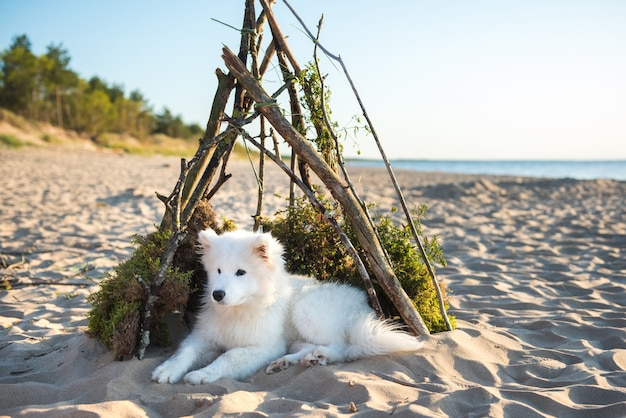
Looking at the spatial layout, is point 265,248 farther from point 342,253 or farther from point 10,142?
point 10,142

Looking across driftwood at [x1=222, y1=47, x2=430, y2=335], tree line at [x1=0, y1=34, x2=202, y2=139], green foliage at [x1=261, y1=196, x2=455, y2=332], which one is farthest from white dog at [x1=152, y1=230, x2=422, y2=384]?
tree line at [x1=0, y1=34, x2=202, y2=139]

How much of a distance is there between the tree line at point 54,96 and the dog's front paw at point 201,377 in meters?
40.2

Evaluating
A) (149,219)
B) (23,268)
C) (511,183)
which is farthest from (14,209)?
(511,183)

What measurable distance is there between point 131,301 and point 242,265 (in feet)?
2.73

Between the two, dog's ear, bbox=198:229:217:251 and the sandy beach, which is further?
dog's ear, bbox=198:229:217:251

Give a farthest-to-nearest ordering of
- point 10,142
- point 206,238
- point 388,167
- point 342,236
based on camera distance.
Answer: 1. point 10,142
2. point 388,167
3. point 342,236
4. point 206,238

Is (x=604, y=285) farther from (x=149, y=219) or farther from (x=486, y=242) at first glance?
(x=149, y=219)

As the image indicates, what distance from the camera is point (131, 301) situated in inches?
137

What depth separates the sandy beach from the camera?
2801mm

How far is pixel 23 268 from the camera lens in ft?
19.9

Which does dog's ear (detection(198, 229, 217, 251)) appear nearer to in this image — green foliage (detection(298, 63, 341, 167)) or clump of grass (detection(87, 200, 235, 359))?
clump of grass (detection(87, 200, 235, 359))

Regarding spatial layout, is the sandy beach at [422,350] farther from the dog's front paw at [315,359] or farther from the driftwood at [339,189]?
the driftwood at [339,189]

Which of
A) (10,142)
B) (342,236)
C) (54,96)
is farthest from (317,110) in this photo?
(54,96)

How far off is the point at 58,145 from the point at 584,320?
33.3 m
